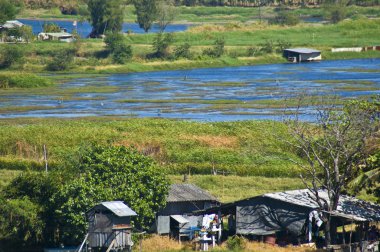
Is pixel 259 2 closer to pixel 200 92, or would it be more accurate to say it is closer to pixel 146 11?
pixel 146 11

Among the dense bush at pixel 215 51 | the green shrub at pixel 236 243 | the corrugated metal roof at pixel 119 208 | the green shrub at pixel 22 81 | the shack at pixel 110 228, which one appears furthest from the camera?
the dense bush at pixel 215 51

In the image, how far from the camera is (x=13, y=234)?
30.3 metres

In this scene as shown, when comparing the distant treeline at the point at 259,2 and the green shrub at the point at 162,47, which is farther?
the distant treeline at the point at 259,2

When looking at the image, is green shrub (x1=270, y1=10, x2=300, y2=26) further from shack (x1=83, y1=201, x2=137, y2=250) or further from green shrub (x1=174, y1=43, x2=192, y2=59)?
shack (x1=83, y1=201, x2=137, y2=250)

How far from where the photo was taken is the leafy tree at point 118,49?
9118 cm

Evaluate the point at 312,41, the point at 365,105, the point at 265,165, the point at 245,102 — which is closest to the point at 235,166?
the point at 265,165

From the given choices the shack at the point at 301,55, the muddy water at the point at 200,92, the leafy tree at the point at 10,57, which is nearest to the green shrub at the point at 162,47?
the muddy water at the point at 200,92

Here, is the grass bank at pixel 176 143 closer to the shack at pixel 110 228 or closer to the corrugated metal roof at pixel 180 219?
the corrugated metal roof at pixel 180 219

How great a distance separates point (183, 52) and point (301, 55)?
497 inches

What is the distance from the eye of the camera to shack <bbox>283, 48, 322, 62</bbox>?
99.6m

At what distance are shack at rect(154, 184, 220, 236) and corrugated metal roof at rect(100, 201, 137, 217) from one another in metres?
3.23

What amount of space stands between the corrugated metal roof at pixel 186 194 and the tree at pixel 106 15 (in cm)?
7194

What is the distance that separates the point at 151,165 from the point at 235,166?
1176cm

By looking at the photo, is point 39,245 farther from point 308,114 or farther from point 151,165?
point 308,114
